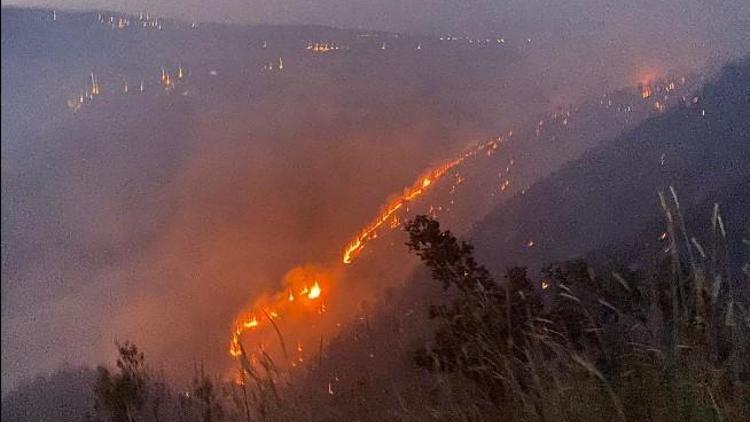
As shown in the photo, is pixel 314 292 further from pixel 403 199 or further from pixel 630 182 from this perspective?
pixel 630 182

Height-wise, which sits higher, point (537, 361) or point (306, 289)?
point (306, 289)

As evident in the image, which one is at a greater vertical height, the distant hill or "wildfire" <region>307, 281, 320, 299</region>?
the distant hill

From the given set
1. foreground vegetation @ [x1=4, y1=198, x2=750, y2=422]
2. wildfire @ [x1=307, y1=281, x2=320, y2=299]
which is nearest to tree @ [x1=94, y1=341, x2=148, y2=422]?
foreground vegetation @ [x1=4, y1=198, x2=750, y2=422]

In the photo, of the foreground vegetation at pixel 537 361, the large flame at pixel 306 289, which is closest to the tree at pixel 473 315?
the foreground vegetation at pixel 537 361

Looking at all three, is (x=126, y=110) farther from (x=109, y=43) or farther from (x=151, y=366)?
(x=151, y=366)

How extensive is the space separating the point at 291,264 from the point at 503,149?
1.31 meters

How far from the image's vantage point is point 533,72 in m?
4.22

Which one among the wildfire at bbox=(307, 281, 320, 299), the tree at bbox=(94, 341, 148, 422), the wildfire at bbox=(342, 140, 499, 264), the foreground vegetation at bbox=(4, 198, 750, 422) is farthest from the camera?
the wildfire at bbox=(342, 140, 499, 264)

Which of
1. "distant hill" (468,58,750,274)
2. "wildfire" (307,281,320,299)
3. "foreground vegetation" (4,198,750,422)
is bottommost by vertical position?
"foreground vegetation" (4,198,750,422)

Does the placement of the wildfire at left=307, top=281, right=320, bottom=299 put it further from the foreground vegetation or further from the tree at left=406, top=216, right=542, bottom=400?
the tree at left=406, top=216, right=542, bottom=400

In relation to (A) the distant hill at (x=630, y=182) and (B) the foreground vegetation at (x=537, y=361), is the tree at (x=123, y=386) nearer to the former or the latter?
(B) the foreground vegetation at (x=537, y=361)

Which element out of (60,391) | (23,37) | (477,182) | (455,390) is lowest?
(455,390)

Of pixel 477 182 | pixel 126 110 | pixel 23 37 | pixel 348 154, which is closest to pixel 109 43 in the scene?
pixel 126 110

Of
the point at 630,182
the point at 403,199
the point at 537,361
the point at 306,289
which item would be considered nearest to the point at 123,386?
the point at 306,289
